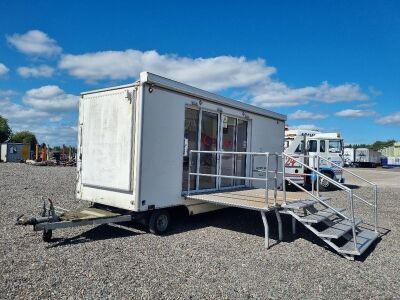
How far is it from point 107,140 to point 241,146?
3787 millimetres

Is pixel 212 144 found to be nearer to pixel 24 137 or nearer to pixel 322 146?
pixel 322 146

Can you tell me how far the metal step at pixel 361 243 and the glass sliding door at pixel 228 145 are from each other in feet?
10.9

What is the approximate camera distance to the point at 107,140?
686cm

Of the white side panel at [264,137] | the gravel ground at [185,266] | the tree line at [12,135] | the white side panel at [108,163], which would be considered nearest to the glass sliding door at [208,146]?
the gravel ground at [185,266]

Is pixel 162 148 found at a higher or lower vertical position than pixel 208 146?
lower

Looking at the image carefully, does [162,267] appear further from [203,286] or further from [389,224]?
[389,224]

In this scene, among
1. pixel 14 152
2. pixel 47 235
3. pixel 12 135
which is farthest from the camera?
pixel 12 135

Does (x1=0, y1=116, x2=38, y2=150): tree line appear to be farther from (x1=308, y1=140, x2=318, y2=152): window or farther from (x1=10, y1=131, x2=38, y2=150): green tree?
(x1=308, y1=140, x2=318, y2=152): window

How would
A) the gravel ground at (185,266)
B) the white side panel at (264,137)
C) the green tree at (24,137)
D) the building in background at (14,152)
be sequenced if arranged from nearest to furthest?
the gravel ground at (185,266) → the white side panel at (264,137) → the building in background at (14,152) → the green tree at (24,137)

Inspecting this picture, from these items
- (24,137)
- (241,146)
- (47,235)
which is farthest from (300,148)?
(24,137)

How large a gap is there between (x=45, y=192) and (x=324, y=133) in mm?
12793

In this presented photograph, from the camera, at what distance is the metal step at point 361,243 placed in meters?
5.67

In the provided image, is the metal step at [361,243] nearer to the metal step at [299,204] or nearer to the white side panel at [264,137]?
the metal step at [299,204]

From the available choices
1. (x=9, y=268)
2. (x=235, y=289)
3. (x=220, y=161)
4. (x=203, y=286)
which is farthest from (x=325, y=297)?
(x=220, y=161)
